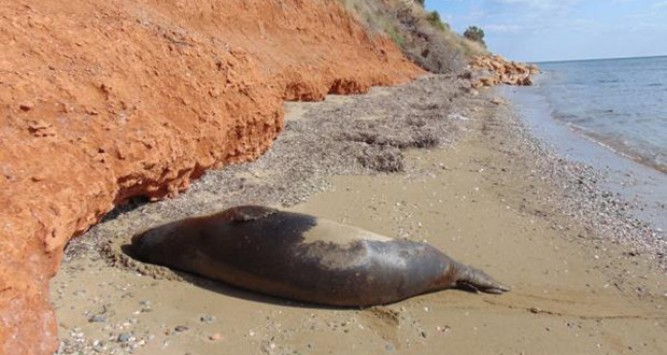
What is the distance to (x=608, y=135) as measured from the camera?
1379 cm

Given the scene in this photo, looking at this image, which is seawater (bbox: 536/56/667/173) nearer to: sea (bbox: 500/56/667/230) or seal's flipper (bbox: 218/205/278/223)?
sea (bbox: 500/56/667/230)

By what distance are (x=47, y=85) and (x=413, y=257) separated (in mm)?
3323

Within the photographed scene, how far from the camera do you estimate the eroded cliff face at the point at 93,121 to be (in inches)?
136

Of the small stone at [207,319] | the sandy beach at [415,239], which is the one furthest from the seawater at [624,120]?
the small stone at [207,319]

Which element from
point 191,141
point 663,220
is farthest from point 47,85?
point 663,220

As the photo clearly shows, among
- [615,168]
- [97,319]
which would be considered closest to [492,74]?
[615,168]

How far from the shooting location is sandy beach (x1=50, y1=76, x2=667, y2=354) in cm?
394

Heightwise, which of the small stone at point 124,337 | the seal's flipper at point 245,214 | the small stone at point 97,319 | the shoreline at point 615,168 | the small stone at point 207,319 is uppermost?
the shoreline at point 615,168

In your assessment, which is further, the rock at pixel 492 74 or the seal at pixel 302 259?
the rock at pixel 492 74

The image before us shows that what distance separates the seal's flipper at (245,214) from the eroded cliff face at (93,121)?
3.23ft

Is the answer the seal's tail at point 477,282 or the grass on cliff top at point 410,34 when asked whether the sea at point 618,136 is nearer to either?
the seal's tail at point 477,282

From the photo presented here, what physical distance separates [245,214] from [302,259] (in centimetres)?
66

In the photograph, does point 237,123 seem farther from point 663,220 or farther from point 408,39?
point 408,39

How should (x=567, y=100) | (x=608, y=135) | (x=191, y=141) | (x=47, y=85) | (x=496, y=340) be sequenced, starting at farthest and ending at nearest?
1. (x=567, y=100)
2. (x=608, y=135)
3. (x=191, y=141)
4. (x=47, y=85)
5. (x=496, y=340)
